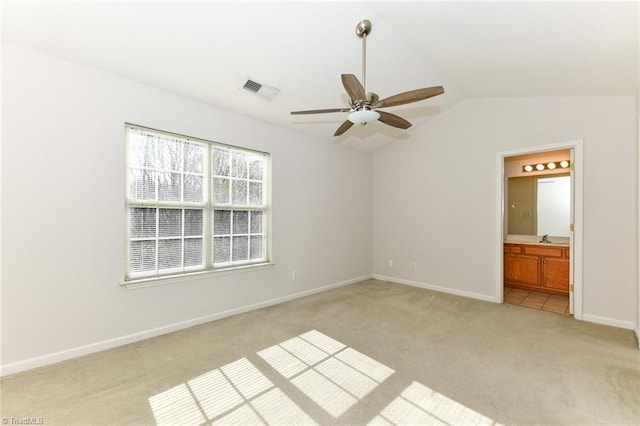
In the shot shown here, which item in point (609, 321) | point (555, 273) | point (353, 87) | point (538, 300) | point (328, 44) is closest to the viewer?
point (353, 87)

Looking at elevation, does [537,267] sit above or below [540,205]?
below

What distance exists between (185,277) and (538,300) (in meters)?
4.91

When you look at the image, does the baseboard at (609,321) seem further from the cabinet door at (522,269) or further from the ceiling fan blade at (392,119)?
the ceiling fan blade at (392,119)

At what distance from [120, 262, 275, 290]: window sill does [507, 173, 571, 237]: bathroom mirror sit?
4.66 metres

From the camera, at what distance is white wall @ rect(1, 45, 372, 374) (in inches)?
89.8

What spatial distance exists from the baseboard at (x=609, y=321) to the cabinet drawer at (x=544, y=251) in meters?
1.27

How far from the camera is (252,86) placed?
10.4ft

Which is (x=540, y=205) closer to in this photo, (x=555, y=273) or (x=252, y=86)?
(x=555, y=273)

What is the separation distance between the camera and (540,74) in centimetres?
303

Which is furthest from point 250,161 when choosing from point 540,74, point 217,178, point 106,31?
point 540,74

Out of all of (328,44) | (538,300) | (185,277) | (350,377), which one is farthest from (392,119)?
(538,300)

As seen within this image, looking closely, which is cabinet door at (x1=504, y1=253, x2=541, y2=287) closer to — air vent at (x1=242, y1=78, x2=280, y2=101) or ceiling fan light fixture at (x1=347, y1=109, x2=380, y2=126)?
ceiling fan light fixture at (x1=347, y1=109, x2=380, y2=126)

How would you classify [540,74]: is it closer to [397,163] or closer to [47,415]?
[397,163]

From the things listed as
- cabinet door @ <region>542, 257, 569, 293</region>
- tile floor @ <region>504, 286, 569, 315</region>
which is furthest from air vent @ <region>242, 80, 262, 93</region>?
cabinet door @ <region>542, 257, 569, 293</region>
